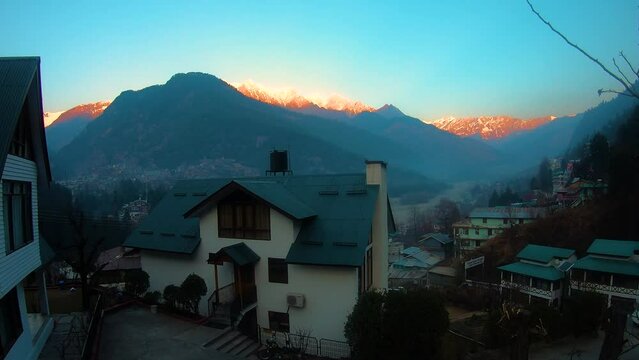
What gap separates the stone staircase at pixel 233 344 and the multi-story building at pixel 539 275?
94.8ft

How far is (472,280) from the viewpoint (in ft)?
165

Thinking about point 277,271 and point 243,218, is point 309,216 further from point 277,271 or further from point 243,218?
point 243,218

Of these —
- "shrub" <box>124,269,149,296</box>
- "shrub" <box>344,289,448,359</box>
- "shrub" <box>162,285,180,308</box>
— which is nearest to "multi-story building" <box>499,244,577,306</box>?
"shrub" <box>344,289,448,359</box>

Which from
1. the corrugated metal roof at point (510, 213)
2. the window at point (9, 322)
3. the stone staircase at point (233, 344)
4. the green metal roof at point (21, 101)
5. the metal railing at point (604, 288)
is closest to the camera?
the green metal roof at point (21, 101)

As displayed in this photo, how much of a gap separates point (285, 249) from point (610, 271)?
3333cm

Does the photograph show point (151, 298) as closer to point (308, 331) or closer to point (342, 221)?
point (308, 331)

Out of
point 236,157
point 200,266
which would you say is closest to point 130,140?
point 236,157

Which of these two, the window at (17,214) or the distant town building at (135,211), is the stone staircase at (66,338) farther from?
the distant town building at (135,211)

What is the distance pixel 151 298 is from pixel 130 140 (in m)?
188

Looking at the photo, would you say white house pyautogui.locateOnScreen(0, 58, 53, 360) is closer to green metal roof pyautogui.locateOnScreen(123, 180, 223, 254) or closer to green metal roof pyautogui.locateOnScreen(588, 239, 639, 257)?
green metal roof pyautogui.locateOnScreen(123, 180, 223, 254)

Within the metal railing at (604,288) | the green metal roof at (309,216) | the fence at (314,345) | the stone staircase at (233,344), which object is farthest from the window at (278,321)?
the metal railing at (604,288)

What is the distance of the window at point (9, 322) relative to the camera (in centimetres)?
940

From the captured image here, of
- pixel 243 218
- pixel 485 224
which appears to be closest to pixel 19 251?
pixel 243 218

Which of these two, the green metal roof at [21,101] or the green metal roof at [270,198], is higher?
the green metal roof at [21,101]
